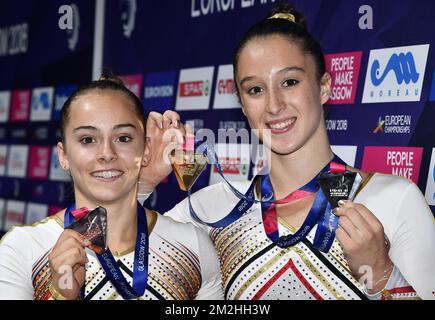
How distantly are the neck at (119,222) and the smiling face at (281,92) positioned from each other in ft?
1.86

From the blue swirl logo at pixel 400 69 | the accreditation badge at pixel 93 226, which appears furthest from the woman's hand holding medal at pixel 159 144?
the blue swirl logo at pixel 400 69

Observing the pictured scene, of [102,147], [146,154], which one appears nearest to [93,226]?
[102,147]

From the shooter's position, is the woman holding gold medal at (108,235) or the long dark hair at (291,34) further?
the long dark hair at (291,34)

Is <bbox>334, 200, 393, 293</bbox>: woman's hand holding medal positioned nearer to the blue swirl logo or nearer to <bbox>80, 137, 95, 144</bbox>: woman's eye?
<bbox>80, 137, 95, 144</bbox>: woman's eye

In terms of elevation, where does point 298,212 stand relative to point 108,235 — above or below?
above

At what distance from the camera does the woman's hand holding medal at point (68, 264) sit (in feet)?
7.75

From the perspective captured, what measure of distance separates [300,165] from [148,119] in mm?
650

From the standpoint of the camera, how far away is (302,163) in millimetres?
2711

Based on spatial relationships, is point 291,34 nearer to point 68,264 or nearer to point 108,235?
point 108,235

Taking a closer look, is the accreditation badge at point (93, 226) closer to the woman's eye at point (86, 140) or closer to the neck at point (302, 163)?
the woman's eye at point (86, 140)

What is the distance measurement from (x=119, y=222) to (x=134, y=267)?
7.1 inches

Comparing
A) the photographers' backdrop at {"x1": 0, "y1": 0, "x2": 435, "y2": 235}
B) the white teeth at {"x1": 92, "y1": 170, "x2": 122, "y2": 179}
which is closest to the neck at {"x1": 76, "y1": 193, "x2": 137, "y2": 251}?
the white teeth at {"x1": 92, "y1": 170, "x2": 122, "y2": 179}

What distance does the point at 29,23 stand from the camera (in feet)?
22.1

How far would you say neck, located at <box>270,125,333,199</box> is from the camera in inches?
106
